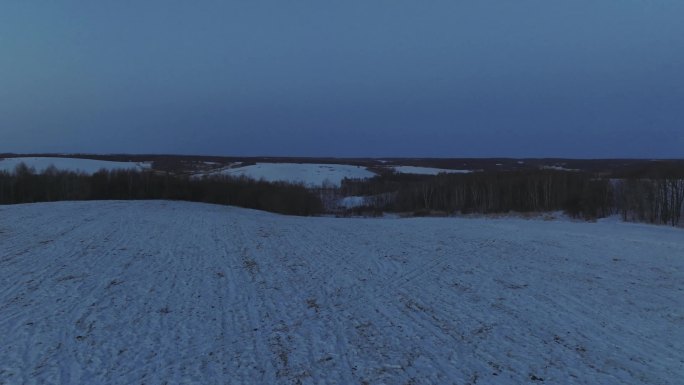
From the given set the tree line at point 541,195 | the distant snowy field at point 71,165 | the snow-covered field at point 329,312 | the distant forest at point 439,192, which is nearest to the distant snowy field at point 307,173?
the tree line at point 541,195

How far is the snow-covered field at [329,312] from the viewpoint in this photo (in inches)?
299

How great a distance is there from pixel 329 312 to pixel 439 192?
81689 millimetres

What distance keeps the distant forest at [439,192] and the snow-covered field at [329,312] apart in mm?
41045

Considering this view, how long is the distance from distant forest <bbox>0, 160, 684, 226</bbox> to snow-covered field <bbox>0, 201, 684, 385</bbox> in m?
41.0

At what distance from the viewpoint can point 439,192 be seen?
89.9 metres

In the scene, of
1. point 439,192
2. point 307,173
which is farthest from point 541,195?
point 307,173

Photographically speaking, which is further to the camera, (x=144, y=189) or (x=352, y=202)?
(x=352, y=202)

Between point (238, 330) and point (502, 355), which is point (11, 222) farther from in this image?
point (502, 355)

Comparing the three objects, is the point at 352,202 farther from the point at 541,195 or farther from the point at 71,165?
the point at 71,165

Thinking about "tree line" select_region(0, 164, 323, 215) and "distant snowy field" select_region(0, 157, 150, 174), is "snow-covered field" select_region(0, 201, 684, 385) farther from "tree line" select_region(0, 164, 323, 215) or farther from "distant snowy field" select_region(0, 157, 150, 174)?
"distant snowy field" select_region(0, 157, 150, 174)

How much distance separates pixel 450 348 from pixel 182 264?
1079 centimetres

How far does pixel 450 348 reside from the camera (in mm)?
8586

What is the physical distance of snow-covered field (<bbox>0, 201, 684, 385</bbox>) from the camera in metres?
7.59

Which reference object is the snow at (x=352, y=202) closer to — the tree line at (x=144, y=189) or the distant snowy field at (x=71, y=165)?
the tree line at (x=144, y=189)
